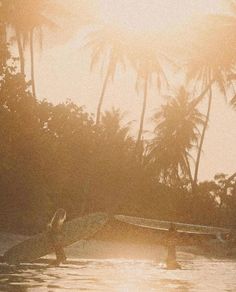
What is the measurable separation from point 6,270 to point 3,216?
1305 cm

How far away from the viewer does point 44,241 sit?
2112 cm

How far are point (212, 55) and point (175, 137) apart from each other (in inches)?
446

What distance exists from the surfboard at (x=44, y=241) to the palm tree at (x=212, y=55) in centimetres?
2014

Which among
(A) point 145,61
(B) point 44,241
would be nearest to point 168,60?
(A) point 145,61

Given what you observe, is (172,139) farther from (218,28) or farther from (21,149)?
(21,149)

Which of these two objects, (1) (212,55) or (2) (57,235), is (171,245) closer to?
(2) (57,235)

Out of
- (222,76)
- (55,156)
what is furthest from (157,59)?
(55,156)

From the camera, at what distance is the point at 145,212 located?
43.1 meters

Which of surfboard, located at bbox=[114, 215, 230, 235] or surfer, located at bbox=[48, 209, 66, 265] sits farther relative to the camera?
surfboard, located at bbox=[114, 215, 230, 235]

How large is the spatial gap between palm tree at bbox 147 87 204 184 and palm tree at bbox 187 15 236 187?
3.20m

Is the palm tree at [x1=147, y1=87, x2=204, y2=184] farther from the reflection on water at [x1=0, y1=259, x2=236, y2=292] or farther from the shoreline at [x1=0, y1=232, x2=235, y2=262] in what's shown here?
the reflection on water at [x1=0, y1=259, x2=236, y2=292]

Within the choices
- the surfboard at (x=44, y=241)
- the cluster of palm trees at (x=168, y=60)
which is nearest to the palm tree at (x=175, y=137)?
the cluster of palm trees at (x=168, y=60)

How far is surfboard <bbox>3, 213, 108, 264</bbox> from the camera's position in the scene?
2047 centimetres

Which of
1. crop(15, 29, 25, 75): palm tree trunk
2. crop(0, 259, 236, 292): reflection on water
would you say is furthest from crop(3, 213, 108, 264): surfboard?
crop(15, 29, 25, 75): palm tree trunk
